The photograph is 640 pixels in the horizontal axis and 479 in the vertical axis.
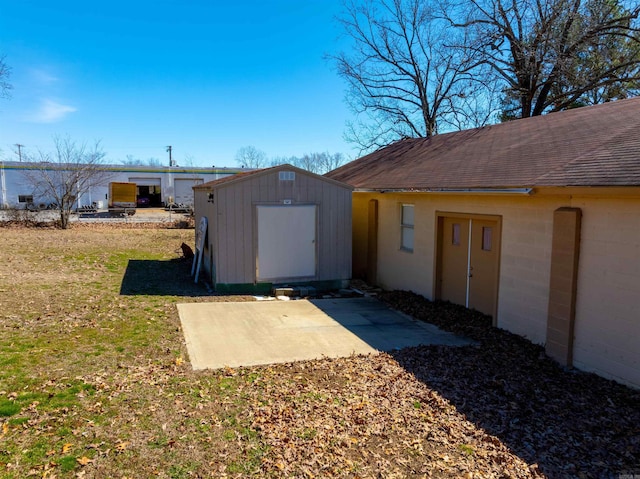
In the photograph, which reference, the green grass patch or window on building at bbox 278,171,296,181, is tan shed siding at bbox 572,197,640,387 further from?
the green grass patch

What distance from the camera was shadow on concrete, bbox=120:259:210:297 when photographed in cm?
1015

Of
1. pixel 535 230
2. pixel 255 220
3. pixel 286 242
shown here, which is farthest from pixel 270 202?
pixel 535 230

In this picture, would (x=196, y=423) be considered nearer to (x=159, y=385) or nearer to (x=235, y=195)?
(x=159, y=385)

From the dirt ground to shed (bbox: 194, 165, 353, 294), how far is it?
2990 mm

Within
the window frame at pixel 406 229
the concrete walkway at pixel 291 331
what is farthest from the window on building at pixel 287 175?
the concrete walkway at pixel 291 331

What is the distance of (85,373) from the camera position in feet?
17.7

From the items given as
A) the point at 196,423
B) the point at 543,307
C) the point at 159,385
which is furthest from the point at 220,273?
the point at 543,307

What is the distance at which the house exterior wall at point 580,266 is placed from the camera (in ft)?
17.1

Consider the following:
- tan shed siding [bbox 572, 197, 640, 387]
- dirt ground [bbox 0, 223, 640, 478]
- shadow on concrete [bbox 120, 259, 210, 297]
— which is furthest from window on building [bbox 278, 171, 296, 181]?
tan shed siding [bbox 572, 197, 640, 387]

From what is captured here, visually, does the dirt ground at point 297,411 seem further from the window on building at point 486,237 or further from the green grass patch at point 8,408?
the window on building at point 486,237

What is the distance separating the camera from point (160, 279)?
1148 cm

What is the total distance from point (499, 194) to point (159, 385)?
5708mm

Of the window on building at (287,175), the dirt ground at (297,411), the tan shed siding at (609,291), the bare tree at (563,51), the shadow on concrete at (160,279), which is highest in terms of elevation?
the bare tree at (563,51)

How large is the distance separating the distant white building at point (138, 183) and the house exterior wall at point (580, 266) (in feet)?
101
